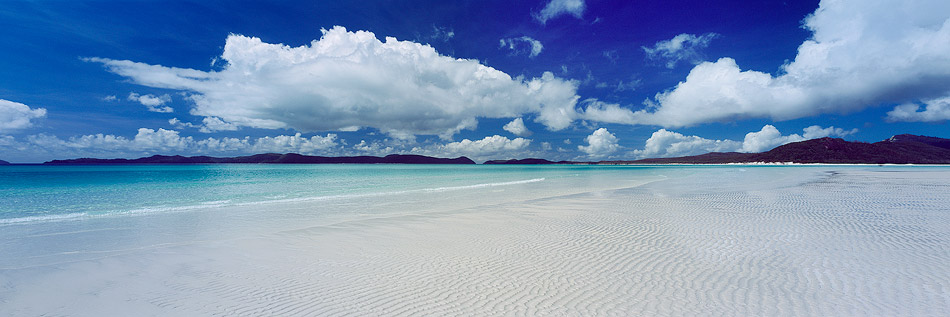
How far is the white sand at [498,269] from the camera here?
4.96 meters

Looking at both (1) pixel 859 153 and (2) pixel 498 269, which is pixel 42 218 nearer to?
(2) pixel 498 269

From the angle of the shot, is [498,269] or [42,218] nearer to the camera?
[498,269]

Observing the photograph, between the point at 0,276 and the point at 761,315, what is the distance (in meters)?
12.1

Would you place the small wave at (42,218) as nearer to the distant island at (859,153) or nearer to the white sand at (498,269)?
the white sand at (498,269)

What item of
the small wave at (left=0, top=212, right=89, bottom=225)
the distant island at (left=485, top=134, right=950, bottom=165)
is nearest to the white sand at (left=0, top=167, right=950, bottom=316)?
the small wave at (left=0, top=212, right=89, bottom=225)

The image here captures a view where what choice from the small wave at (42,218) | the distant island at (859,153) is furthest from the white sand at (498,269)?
the distant island at (859,153)

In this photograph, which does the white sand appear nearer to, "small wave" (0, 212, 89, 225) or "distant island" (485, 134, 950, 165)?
"small wave" (0, 212, 89, 225)

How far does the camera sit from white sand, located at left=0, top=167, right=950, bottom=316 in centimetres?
496

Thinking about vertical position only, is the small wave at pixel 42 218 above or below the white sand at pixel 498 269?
below

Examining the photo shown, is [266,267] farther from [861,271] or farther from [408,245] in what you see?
[861,271]

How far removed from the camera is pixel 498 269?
660 centimetres

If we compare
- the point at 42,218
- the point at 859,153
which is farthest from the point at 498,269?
the point at 859,153

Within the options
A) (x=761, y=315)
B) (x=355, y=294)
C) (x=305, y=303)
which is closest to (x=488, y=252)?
(x=355, y=294)

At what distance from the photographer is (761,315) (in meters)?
4.60
